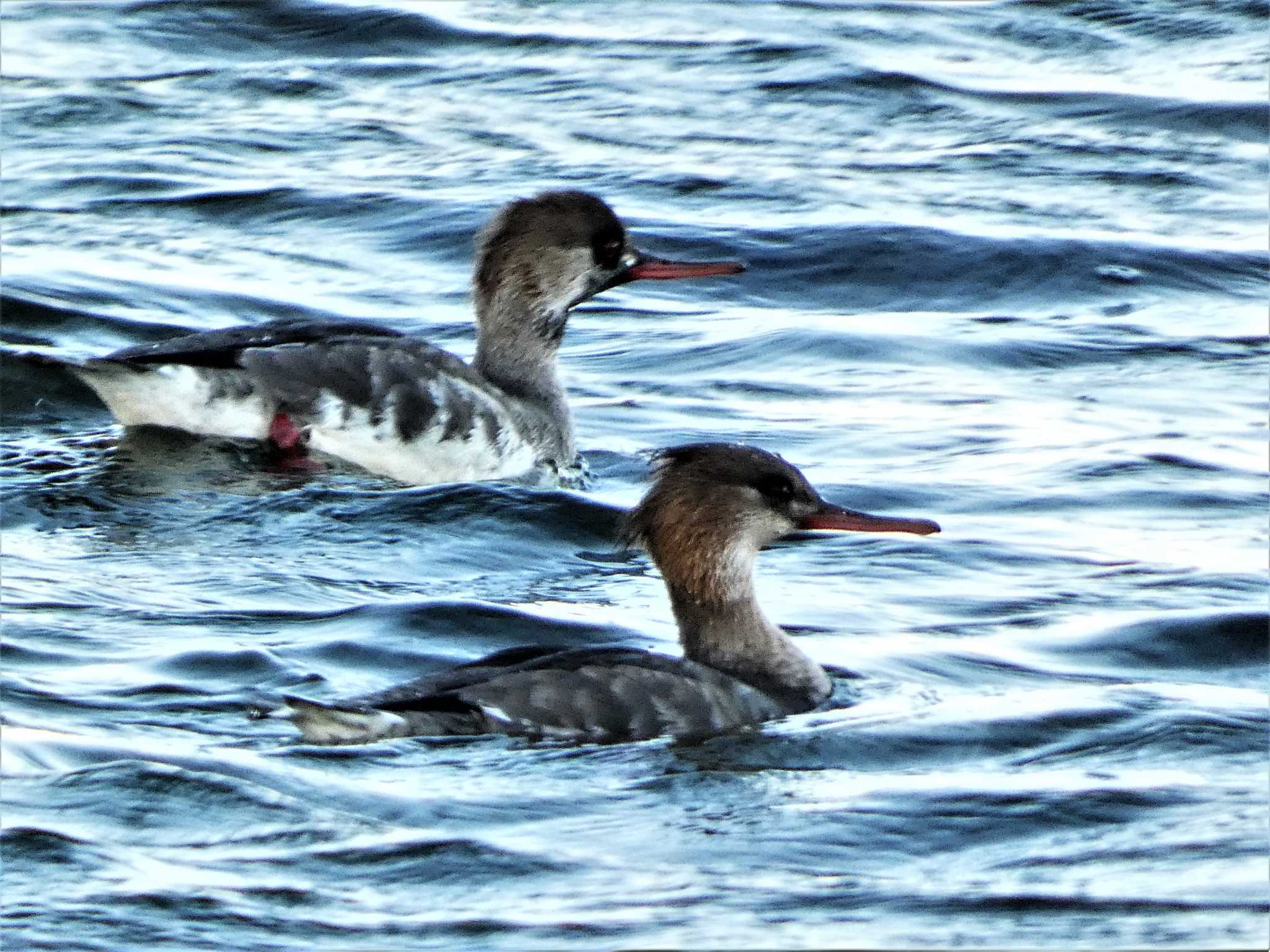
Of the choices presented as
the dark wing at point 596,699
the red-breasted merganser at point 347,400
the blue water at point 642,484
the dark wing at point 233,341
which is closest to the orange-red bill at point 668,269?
the blue water at point 642,484

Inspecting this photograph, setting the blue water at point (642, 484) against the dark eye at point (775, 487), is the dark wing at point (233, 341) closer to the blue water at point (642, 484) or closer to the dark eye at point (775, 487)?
the blue water at point (642, 484)

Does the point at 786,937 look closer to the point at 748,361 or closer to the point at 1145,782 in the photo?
the point at 1145,782

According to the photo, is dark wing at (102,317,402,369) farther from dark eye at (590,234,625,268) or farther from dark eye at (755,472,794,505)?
dark eye at (755,472,794,505)

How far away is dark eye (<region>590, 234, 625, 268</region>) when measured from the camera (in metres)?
11.0

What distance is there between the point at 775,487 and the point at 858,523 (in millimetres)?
267

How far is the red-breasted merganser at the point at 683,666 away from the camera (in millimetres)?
6918

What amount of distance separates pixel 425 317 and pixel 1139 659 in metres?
5.30

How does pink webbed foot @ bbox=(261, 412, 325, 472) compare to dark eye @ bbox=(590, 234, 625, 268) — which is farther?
dark eye @ bbox=(590, 234, 625, 268)

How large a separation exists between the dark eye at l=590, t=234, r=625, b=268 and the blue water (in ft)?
2.20

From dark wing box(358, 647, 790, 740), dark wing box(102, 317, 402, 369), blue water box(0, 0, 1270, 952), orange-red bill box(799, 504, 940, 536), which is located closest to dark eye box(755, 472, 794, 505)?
orange-red bill box(799, 504, 940, 536)

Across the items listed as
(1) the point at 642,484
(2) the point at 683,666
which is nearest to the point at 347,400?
(1) the point at 642,484

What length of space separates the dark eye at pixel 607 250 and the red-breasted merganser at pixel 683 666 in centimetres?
312

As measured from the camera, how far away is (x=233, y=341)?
990 centimetres

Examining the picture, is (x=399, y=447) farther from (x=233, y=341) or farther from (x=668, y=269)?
(x=668, y=269)
